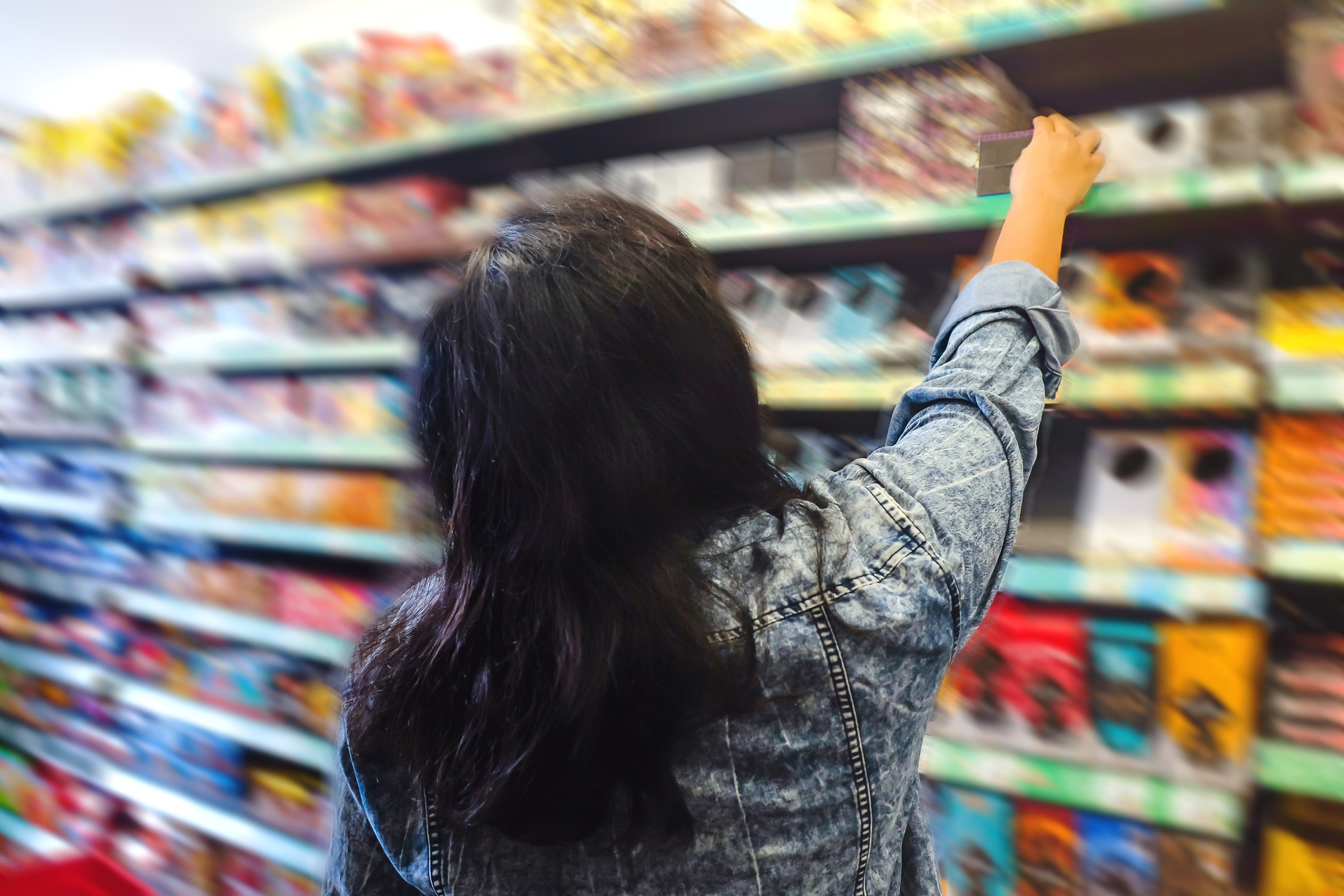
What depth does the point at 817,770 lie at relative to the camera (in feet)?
2.08

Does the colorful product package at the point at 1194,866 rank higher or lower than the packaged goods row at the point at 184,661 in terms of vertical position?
higher

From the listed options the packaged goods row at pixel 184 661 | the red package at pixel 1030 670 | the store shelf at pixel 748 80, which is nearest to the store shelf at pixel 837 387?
the red package at pixel 1030 670

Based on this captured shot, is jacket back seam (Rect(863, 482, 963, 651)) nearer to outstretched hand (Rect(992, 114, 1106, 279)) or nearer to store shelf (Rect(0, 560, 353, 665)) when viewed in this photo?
outstretched hand (Rect(992, 114, 1106, 279))

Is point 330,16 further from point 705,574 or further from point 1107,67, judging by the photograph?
point 705,574

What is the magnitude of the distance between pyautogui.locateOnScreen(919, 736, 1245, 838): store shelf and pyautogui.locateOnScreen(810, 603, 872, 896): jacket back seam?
1.09 ft

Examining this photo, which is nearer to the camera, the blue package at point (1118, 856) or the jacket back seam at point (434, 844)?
the jacket back seam at point (434, 844)

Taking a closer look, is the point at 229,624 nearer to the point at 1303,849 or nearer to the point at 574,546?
the point at 574,546

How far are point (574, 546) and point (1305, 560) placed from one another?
906 mm

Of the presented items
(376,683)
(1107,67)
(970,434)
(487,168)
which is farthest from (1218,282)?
(487,168)

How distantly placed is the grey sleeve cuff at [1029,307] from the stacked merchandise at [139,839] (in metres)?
2.12

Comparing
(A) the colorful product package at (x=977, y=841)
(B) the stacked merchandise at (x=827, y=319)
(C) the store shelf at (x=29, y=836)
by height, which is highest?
(B) the stacked merchandise at (x=827, y=319)

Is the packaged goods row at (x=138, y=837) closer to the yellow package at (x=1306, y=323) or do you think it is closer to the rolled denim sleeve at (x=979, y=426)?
the rolled denim sleeve at (x=979, y=426)

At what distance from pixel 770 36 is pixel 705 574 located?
0.98m

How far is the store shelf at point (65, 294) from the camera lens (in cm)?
261
